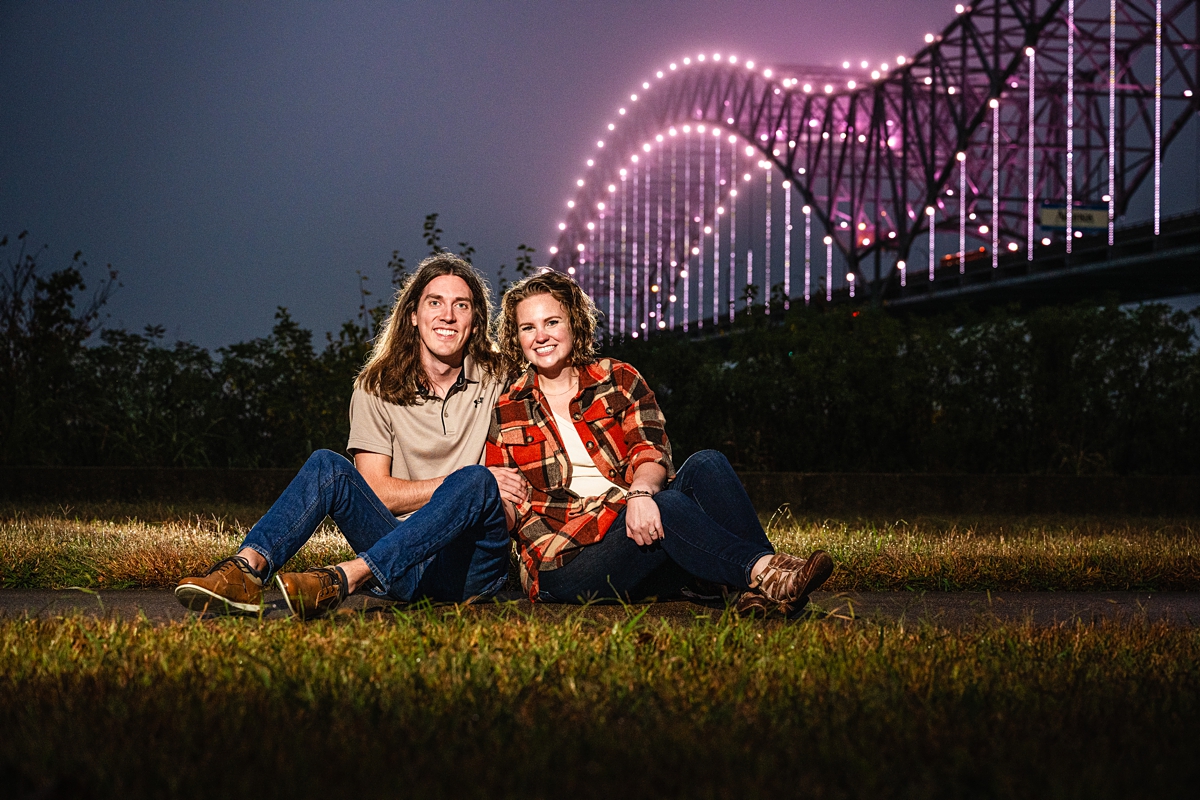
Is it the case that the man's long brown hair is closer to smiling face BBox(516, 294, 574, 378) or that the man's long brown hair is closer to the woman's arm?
smiling face BBox(516, 294, 574, 378)

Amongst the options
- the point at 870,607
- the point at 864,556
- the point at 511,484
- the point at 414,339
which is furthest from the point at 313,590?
the point at 864,556

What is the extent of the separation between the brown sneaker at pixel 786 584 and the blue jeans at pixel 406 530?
75 cm

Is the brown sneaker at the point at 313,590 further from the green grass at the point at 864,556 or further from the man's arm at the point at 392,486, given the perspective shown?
the green grass at the point at 864,556

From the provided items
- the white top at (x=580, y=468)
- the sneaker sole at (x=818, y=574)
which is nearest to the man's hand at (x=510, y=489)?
the white top at (x=580, y=468)

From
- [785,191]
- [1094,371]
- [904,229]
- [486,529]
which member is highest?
[785,191]

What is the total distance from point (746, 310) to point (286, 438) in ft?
12.3

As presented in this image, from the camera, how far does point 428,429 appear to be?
3.41 m

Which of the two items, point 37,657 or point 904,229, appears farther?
point 904,229

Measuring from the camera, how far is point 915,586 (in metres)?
4.05

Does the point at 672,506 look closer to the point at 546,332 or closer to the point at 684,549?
the point at 684,549

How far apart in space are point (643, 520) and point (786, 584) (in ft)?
1.36

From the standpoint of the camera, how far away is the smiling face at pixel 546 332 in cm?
327

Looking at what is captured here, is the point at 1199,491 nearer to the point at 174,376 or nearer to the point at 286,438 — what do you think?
the point at 286,438

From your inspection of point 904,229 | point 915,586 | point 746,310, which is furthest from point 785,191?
point 915,586
